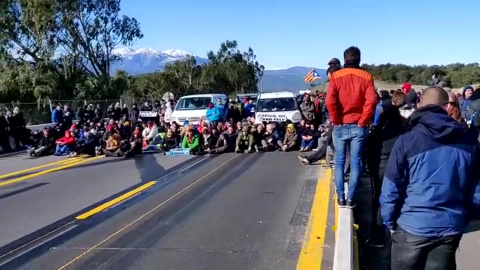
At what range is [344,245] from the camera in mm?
4797

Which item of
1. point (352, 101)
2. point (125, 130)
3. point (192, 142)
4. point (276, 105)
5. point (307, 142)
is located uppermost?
point (352, 101)

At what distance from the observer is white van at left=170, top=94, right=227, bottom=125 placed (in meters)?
23.0

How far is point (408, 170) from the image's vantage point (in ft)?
12.1

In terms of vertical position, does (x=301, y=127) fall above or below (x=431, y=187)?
below

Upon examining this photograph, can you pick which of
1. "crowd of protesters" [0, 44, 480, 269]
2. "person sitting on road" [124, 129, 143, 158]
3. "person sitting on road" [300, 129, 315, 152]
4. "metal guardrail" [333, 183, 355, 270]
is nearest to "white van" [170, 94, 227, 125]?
"person sitting on road" [124, 129, 143, 158]

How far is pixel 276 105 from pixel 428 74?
79.6ft

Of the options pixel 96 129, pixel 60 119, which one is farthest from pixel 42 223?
pixel 60 119

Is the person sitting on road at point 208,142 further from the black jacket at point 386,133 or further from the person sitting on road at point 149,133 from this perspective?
the black jacket at point 386,133

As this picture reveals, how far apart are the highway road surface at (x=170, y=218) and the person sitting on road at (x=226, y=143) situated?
10.9 ft

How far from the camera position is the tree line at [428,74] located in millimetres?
37303

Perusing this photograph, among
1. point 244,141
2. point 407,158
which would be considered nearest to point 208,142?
point 244,141

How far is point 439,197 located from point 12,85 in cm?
3771

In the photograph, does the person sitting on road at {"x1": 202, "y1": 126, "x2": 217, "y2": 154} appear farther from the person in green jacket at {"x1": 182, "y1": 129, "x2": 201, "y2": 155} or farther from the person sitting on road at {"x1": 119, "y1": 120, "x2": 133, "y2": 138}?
the person sitting on road at {"x1": 119, "y1": 120, "x2": 133, "y2": 138}

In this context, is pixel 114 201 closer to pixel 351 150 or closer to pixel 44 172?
pixel 351 150
